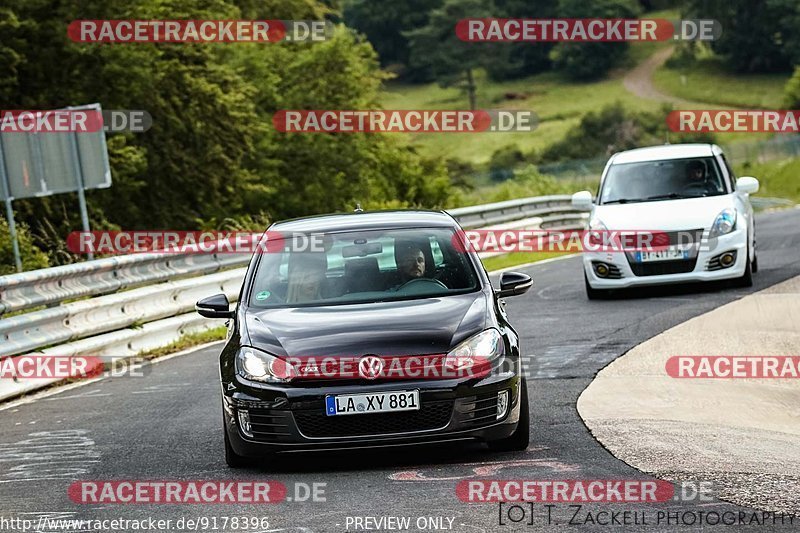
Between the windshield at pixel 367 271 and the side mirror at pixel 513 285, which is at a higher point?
the windshield at pixel 367 271

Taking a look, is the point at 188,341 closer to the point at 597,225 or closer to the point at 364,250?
the point at 597,225

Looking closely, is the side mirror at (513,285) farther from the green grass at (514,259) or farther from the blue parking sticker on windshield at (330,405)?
the green grass at (514,259)

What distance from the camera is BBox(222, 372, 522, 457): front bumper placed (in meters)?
8.00

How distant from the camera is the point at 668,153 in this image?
60.4 ft

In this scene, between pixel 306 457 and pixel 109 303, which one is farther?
pixel 109 303

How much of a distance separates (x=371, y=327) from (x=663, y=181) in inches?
402

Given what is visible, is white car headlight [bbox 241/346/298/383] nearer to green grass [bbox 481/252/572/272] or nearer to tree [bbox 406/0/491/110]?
green grass [bbox 481/252/572/272]

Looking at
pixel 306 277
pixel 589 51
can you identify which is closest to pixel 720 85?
Result: pixel 589 51

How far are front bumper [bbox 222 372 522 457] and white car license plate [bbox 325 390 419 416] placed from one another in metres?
0.02

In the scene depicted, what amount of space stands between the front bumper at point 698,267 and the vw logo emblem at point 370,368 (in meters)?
9.21

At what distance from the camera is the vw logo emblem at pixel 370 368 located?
8016 millimetres

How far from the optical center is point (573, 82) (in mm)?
138250

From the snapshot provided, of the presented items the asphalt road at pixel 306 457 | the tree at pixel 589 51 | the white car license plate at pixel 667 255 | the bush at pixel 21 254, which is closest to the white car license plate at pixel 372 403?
the asphalt road at pixel 306 457

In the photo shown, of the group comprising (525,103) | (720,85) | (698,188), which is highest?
(698,188)
